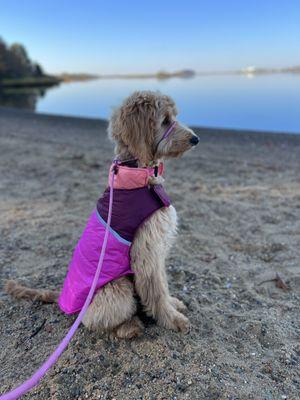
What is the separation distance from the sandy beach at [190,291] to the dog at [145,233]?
0.63 ft

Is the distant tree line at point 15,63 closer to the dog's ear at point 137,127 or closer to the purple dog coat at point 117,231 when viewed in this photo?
the dog's ear at point 137,127

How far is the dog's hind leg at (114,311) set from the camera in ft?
11.0

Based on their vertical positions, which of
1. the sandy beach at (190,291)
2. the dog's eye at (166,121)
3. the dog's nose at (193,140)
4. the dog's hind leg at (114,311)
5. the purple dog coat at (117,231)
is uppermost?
the dog's eye at (166,121)

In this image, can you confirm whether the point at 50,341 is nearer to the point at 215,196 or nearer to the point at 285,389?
the point at 285,389

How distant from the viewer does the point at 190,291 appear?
14.3ft

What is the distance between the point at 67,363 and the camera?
313 cm

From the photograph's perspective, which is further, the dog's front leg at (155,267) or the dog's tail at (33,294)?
the dog's tail at (33,294)

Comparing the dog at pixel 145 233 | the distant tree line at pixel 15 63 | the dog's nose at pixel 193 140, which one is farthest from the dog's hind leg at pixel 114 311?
the distant tree line at pixel 15 63

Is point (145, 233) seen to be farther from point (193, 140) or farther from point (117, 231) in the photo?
point (193, 140)

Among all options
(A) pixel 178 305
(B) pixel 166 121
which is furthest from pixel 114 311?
(B) pixel 166 121

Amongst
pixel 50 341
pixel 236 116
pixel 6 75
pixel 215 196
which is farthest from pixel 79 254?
pixel 6 75

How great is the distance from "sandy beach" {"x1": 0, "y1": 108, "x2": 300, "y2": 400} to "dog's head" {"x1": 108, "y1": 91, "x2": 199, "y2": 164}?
68.4 inches

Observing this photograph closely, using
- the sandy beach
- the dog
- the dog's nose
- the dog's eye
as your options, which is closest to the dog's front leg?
the dog

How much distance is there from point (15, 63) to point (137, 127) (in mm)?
98674
